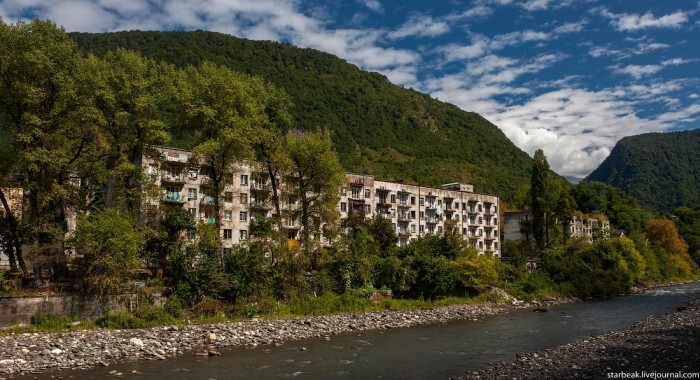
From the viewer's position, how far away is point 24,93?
130 ft

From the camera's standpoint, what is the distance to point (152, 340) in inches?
1371

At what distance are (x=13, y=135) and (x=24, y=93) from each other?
3288mm

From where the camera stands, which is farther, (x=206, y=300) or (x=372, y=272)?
(x=372, y=272)

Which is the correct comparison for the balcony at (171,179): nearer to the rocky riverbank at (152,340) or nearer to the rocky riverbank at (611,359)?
the rocky riverbank at (152,340)

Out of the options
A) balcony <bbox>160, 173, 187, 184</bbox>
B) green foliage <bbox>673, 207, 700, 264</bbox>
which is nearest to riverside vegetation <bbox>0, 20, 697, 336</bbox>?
balcony <bbox>160, 173, 187, 184</bbox>

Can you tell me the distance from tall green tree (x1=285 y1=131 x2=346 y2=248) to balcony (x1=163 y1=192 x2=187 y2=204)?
14.0 meters

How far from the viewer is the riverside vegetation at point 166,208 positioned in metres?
40.1

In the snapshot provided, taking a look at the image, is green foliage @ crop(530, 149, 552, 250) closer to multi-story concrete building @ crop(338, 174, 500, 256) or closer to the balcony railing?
multi-story concrete building @ crop(338, 174, 500, 256)

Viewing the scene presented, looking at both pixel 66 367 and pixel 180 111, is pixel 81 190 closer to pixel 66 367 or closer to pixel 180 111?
pixel 180 111

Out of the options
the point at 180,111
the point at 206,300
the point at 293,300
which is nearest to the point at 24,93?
the point at 180,111

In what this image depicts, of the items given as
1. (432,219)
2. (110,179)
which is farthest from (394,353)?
(432,219)

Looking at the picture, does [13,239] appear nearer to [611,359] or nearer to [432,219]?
[611,359]

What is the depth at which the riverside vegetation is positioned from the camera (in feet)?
131

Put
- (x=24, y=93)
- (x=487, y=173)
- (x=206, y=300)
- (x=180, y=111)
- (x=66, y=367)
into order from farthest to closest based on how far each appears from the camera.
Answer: (x=487, y=173)
(x=180, y=111)
(x=206, y=300)
(x=24, y=93)
(x=66, y=367)
